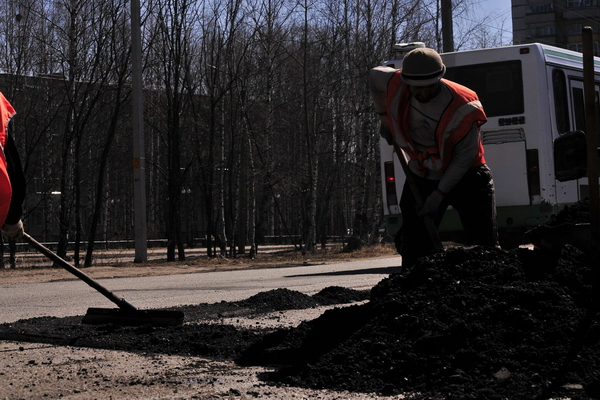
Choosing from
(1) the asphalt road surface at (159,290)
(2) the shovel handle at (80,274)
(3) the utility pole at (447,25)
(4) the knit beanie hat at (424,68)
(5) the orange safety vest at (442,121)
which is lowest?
(1) the asphalt road surface at (159,290)

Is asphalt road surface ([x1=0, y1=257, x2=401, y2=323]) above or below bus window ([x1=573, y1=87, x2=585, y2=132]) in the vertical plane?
below

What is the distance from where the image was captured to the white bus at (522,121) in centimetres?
1318

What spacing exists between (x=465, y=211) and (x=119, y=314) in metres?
2.73

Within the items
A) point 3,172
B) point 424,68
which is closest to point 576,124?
point 424,68

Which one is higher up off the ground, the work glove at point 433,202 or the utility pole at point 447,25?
the utility pole at point 447,25

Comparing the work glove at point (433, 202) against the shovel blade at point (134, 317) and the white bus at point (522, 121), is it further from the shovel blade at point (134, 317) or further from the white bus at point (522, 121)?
the white bus at point (522, 121)

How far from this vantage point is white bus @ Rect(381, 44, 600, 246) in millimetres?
13180

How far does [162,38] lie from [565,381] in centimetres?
2263

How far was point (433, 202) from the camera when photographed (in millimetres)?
6238

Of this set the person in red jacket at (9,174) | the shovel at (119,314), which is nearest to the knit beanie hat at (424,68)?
the shovel at (119,314)

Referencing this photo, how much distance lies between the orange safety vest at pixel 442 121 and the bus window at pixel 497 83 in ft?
24.1

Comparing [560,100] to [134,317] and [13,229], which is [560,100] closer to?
[134,317]

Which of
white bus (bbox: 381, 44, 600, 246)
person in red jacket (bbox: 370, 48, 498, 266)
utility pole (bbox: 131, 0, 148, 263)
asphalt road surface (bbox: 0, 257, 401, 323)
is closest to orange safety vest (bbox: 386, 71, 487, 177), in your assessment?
person in red jacket (bbox: 370, 48, 498, 266)

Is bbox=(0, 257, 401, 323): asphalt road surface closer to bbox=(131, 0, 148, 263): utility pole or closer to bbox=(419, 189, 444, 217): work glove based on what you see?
bbox=(419, 189, 444, 217): work glove
